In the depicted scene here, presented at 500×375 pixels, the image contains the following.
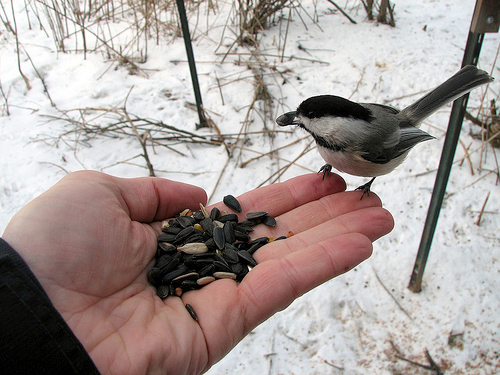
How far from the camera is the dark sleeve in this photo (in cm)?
98

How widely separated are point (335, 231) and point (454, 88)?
769mm

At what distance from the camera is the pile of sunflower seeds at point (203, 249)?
1.49m

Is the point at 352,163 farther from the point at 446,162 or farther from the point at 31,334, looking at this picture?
the point at 31,334

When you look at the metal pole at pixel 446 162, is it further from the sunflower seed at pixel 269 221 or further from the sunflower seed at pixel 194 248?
the sunflower seed at pixel 194 248

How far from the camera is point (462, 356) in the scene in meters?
2.07

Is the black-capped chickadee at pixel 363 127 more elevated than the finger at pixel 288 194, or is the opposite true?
the black-capped chickadee at pixel 363 127

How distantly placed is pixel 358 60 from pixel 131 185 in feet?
9.09

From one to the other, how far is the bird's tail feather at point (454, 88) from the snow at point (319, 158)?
1.05 m

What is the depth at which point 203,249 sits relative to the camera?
5.38 ft

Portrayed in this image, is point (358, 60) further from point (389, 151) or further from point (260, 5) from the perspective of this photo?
point (389, 151)

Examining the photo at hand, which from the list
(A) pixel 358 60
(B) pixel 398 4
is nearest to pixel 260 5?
(A) pixel 358 60

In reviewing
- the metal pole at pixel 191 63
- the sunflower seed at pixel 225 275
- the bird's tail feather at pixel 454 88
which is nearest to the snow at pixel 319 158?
the metal pole at pixel 191 63

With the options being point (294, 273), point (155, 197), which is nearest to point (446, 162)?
point (294, 273)

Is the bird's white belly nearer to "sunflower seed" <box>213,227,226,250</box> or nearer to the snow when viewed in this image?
"sunflower seed" <box>213,227,226,250</box>
